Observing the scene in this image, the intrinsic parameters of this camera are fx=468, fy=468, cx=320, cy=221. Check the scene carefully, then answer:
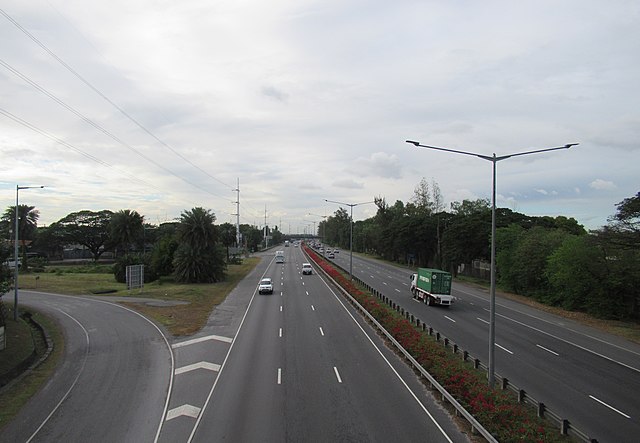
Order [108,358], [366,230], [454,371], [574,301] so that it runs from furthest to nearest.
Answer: [366,230], [574,301], [108,358], [454,371]

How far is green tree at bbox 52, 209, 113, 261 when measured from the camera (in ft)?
385

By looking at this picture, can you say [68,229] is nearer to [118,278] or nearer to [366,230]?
[118,278]

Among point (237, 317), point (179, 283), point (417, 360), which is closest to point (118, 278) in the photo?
point (179, 283)

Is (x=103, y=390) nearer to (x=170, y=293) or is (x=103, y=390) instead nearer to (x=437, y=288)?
(x=437, y=288)

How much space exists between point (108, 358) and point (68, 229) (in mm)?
105305

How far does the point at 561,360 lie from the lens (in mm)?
24703

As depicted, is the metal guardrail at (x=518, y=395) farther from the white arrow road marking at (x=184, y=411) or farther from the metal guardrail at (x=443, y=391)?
the white arrow road marking at (x=184, y=411)

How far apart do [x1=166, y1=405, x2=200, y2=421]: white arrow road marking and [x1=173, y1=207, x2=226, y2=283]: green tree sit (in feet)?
156

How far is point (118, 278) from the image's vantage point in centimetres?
6769

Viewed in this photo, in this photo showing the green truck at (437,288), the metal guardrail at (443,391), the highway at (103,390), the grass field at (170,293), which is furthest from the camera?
the green truck at (437,288)

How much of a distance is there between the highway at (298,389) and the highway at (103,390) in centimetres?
106

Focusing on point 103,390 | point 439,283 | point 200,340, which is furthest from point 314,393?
point 439,283

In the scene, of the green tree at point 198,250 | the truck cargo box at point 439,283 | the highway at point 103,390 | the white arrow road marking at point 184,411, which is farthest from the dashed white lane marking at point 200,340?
the green tree at point 198,250

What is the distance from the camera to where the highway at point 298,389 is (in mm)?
14578
